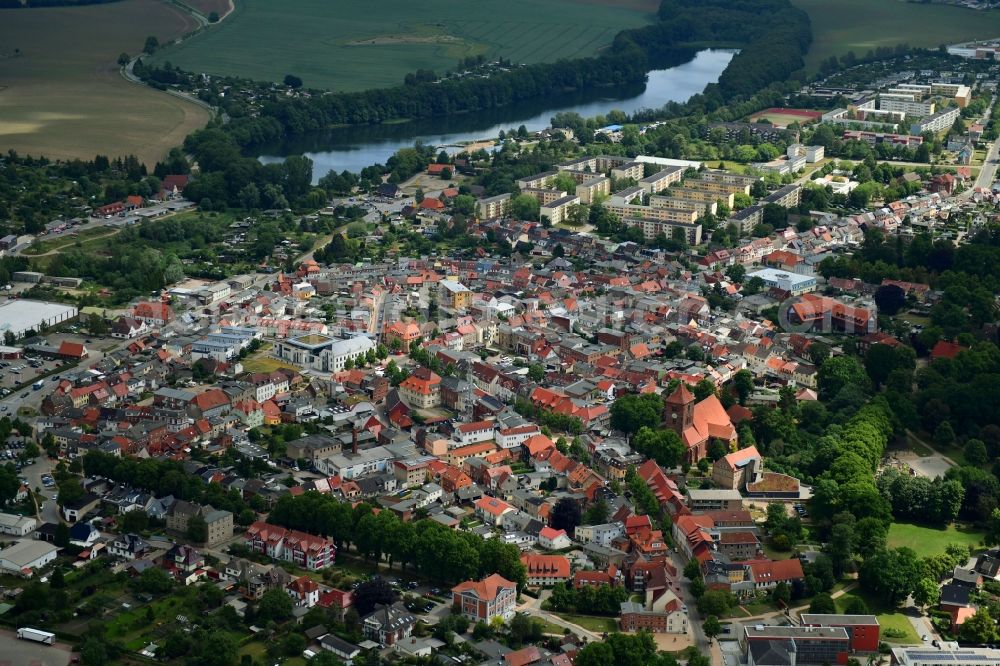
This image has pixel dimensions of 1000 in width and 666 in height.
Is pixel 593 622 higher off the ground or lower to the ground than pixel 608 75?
lower

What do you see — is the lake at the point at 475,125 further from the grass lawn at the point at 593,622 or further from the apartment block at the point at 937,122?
the grass lawn at the point at 593,622

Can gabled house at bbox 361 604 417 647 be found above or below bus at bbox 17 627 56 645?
above

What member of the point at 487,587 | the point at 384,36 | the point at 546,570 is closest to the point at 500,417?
the point at 546,570

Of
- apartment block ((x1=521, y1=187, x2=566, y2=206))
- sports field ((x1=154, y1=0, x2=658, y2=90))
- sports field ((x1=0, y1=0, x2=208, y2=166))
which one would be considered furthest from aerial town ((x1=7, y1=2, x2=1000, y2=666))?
sports field ((x1=154, y1=0, x2=658, y2=90))

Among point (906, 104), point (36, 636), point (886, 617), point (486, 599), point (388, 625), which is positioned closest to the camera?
point (36, 636)

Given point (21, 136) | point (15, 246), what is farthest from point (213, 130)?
point (15, 246)

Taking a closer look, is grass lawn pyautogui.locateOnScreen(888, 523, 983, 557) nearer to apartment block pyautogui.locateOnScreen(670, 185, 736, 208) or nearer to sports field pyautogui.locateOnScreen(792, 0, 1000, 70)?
apartment block pyautogui.locateOnScreen(670, 185, 736, 208)

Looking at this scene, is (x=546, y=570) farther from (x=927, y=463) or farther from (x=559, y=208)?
(x=559, y=208)
